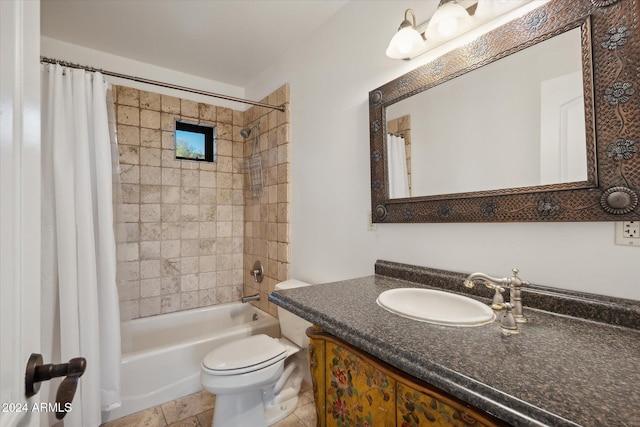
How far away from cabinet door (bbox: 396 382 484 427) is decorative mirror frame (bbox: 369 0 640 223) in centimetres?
66

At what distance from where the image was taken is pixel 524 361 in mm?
637

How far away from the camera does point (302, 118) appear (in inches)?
84.5

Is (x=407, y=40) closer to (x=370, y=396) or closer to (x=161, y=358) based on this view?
(x=370, y=396)

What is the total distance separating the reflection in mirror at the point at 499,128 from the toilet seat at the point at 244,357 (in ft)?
3.61

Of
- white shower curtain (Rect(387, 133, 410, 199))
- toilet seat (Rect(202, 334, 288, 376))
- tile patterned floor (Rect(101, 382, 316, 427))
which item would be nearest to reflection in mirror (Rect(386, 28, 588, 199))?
white shower curtain (Rect(387, 133, 410, 199))

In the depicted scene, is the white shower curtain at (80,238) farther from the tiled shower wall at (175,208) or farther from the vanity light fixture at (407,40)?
the vanity light fixture at (407,40)

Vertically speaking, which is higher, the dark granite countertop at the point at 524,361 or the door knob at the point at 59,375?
A: the door knob at the point at 59,375

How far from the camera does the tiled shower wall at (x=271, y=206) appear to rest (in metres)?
2.30

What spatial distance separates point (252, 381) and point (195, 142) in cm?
217

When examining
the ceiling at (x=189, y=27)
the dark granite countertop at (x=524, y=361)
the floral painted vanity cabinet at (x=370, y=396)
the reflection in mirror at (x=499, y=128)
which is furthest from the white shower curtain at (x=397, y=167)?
the ceiling at (x=189, y=27)

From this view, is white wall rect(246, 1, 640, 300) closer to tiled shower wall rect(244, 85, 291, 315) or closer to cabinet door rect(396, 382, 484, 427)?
tiled shower wall rect(244, 85, 291, 315)

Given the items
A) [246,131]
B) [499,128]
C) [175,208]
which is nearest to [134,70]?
[246,131]

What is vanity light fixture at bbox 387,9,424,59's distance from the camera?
1248 millimetres

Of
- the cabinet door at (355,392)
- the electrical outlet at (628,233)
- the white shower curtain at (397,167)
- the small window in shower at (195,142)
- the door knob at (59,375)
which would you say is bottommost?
the cabinet door at (355,392)
